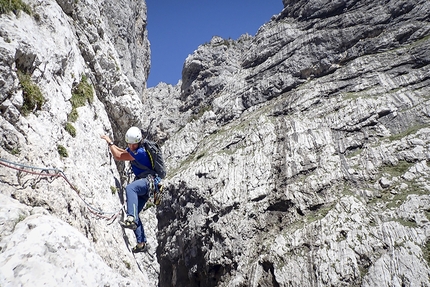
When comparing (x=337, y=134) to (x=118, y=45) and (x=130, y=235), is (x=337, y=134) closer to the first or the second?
(x=118, y=45)

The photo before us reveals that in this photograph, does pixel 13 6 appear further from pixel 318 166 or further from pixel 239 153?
pixel 239 153

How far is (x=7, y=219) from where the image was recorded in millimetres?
4184

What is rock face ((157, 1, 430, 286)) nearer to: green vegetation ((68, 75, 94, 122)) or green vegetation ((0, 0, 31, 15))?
green vegetation ((68, 75, 94, 122))

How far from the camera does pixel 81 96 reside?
912 centimetres

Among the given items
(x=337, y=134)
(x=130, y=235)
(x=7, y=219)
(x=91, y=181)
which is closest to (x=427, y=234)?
(x=337, y=134)

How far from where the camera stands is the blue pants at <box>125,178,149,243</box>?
8.22 meters

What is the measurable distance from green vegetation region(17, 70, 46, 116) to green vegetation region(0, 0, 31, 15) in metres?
1.50

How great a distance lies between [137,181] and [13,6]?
209 inches

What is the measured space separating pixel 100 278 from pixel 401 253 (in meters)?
29.1

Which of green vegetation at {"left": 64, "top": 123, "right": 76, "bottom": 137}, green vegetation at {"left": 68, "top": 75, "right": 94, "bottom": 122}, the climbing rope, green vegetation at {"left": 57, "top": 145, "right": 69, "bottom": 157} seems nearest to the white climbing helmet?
green vegetation at {"left": 68, "top": 75, "right": 94, "bottom": 122}

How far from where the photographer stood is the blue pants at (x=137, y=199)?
822 centimetres

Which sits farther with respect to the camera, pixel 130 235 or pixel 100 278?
pixel 130 235

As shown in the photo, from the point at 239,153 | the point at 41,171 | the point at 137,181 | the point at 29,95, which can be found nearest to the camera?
the point at 41,171

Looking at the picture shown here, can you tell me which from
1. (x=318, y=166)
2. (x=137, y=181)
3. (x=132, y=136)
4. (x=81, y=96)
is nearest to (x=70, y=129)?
(x=132, y=136)
